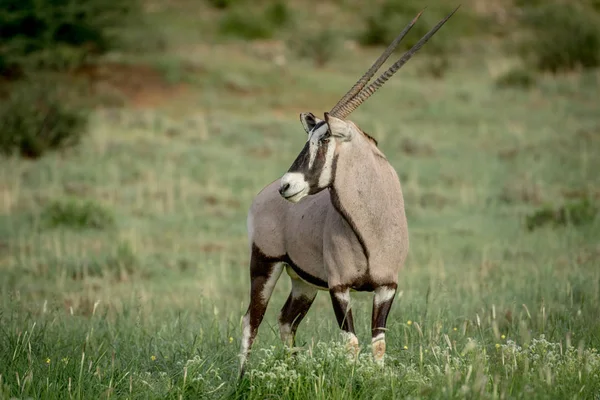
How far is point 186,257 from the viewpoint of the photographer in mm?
12000

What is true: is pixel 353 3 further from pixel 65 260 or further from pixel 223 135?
pixel 65 260

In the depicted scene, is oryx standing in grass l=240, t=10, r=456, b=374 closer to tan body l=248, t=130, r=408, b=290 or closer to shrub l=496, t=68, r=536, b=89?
tan body l=248, t=130, r=408, b=290

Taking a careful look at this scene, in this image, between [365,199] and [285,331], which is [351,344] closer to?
[365,199]

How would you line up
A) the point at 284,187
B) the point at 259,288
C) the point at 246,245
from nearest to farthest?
the point at 284,187 < the point at 259,288 < the point at 246,245

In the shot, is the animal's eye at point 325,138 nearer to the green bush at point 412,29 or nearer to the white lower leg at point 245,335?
the white lower leg at point 245,335

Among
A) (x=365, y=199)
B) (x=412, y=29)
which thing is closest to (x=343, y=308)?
(x=365, y=199)

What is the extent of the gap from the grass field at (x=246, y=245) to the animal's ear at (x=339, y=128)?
1.21m

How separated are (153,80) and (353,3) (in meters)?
21.6

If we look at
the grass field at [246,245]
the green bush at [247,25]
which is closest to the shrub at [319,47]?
the grass field at [246,245]

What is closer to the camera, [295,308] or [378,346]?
[378,346]

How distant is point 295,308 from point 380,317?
3.31 feet

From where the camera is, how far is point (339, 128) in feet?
18.1

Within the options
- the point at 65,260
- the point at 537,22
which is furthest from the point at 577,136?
the point at 537,22

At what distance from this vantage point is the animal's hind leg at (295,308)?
257 inches
